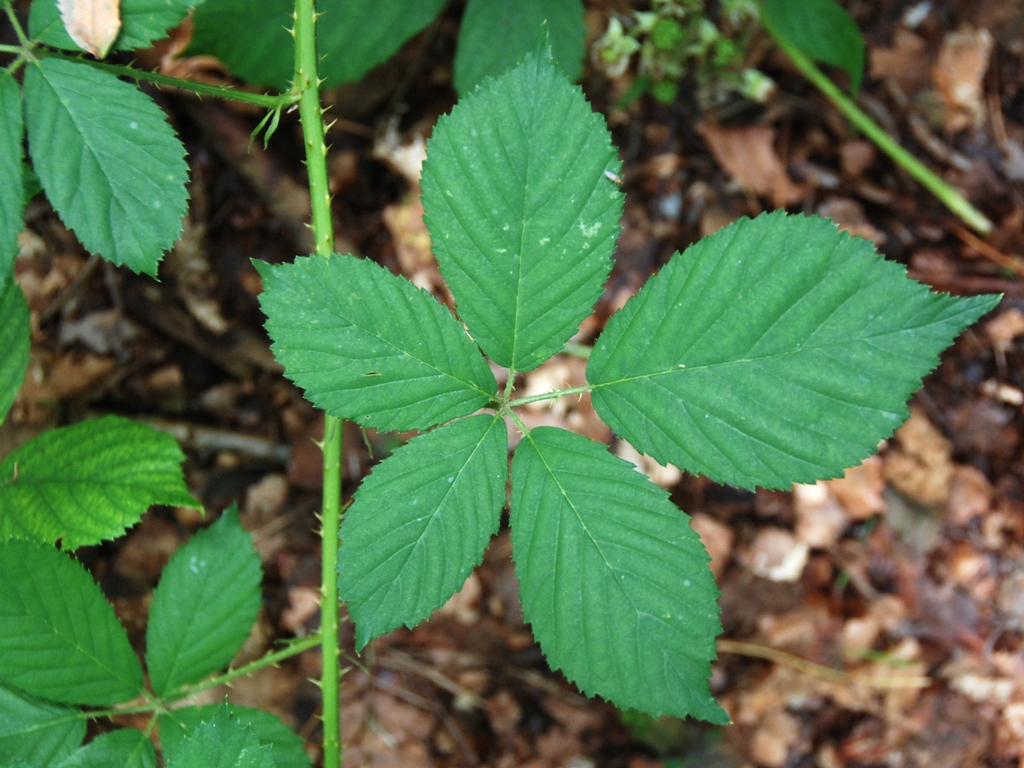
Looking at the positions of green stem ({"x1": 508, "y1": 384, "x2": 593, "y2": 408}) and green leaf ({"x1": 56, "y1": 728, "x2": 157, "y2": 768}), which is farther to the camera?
green leaf ({"x1": 56, "y1": 728, "x2": 157, "y2": 768})

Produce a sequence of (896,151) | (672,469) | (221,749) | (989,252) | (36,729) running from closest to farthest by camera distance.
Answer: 1. (221,749)
2. (36,729)
3. (896,151)
4. (672,469)
5. (989,252)

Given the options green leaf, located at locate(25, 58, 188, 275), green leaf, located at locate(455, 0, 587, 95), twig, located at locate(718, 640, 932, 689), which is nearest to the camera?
green leaf, located at locate(25, 58, 188, 275)

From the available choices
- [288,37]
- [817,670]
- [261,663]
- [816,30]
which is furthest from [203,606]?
[817,670]

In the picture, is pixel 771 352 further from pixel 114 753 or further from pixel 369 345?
pixel 114 753

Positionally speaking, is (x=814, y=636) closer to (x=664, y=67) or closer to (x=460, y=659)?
(x=460, y=659)

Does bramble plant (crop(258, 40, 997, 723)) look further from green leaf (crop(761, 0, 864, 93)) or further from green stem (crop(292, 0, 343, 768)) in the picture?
green leaf (crop(761, 0, 864, 93))

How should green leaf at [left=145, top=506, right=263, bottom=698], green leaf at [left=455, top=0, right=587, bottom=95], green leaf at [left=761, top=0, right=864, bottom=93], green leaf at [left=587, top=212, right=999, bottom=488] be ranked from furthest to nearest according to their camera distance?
green leaf at [left=761, top=0, right=864, bottom=93] → green leaf at [left=455, top=0, right=587, bottom=95] → green leaf at [left=145, top=506, right=263, bottom=698] → green leaf at [left=587, top=212, right=999, bottom=488]

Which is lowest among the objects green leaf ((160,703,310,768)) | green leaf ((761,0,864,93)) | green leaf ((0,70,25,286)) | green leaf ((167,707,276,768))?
green leaf ((160,703,310,768))

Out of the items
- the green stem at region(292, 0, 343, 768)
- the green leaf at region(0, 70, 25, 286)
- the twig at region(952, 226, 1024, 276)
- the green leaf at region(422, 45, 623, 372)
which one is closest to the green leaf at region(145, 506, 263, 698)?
the green stem at region(292, 0, 343, 768)
